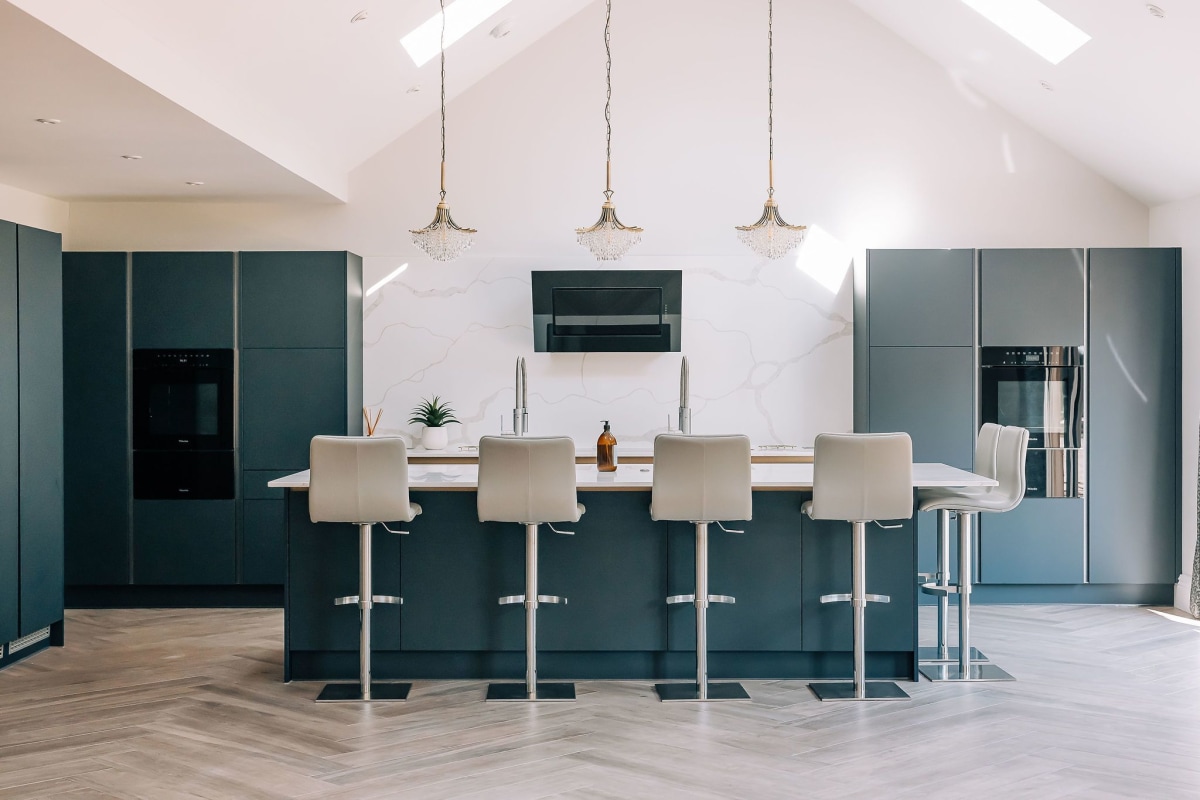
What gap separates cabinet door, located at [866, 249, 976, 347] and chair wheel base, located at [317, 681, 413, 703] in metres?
3.41

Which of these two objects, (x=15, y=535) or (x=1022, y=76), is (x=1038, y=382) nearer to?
(x=1022, y=76)

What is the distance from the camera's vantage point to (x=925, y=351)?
5.77 metres

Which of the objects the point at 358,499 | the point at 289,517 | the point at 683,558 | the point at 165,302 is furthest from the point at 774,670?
the point at 165,302

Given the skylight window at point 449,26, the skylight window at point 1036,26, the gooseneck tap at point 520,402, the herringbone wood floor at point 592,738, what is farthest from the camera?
the gooseneck tap at point 520,402

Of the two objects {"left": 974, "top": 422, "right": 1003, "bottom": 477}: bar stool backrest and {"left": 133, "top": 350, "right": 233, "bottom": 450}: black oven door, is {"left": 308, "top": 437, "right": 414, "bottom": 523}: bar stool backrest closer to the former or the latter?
{"left": 133, "top": 350, "right": 233, "bottom": 450}: black oven door

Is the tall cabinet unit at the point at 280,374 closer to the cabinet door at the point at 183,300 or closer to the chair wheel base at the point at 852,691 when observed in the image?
the cabinet door at the point at 183,300

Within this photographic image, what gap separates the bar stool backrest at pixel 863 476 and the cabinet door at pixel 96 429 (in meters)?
4.14

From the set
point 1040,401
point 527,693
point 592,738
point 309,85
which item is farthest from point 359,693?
point 1040,401

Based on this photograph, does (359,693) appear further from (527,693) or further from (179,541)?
(179,541)

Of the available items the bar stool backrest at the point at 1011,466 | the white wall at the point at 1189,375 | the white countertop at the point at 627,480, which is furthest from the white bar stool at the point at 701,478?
the white wall at the point at 1189,375

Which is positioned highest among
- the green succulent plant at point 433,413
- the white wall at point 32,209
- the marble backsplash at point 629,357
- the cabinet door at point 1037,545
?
the white wall at point 32,209

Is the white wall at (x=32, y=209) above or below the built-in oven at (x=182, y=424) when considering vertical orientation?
above

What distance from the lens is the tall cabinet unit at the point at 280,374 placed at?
226 inches

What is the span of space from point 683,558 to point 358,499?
1.42m
